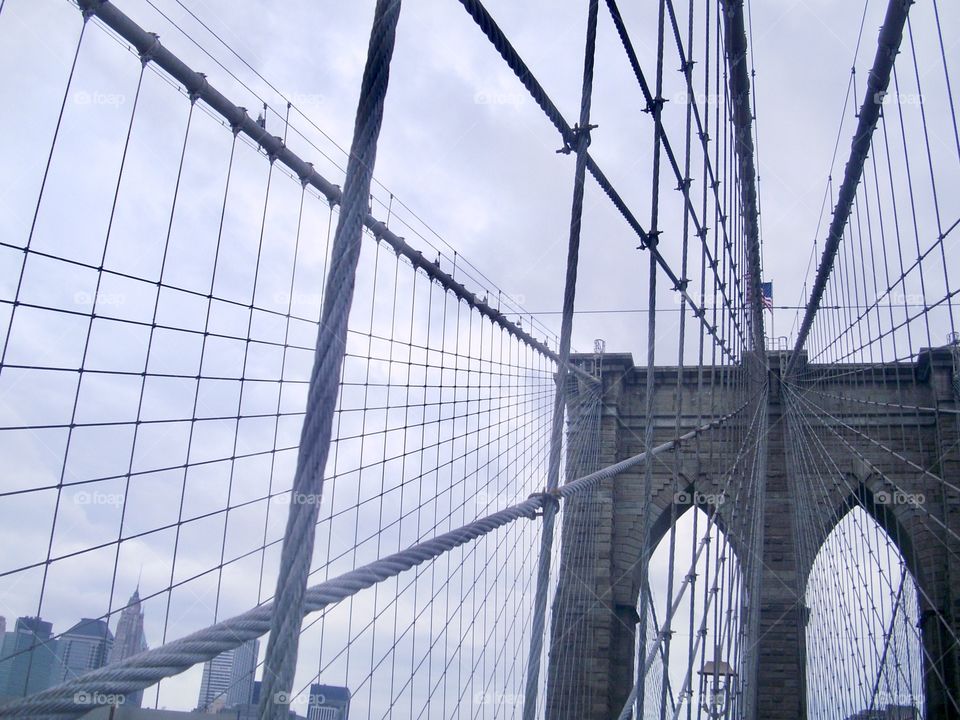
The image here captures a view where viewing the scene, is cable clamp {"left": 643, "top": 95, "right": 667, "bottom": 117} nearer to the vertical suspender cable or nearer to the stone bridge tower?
the vertical suspender cable

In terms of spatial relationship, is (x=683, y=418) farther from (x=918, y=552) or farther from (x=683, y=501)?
(x=918, y=552)

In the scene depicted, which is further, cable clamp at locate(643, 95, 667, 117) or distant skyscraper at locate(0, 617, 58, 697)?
cable clamp at locate(643, 95, 667, 117)

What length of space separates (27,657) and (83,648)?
16.0 inches

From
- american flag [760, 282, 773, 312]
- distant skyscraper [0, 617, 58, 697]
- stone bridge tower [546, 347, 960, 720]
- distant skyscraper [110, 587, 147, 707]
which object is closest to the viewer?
distant skyscraper [0, 617, 58, 697]

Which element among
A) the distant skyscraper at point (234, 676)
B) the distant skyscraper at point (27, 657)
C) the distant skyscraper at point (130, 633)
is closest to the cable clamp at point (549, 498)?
the distant skyscraper at point (234, 676)

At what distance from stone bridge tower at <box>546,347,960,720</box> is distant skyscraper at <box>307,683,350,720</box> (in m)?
6.61

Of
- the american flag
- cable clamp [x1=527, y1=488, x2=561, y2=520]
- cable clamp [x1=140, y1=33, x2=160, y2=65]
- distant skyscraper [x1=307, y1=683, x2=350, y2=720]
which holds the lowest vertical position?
distant skyscraper [x1=307, y1=683, x2=350, y2=720]

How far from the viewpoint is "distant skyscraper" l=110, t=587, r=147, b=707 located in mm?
2643

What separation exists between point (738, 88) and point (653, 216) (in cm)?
296

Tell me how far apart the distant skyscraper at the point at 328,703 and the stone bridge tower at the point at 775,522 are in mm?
6611

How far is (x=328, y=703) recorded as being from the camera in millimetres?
3430

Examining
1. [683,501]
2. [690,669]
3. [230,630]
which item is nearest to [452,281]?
[690,669]

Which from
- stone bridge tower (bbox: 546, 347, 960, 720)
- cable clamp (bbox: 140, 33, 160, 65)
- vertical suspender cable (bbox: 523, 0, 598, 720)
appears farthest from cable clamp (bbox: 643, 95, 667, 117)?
stone bridge tower (bbox: 546, 347, 960, 720)

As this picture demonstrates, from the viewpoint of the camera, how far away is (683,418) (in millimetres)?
12461
